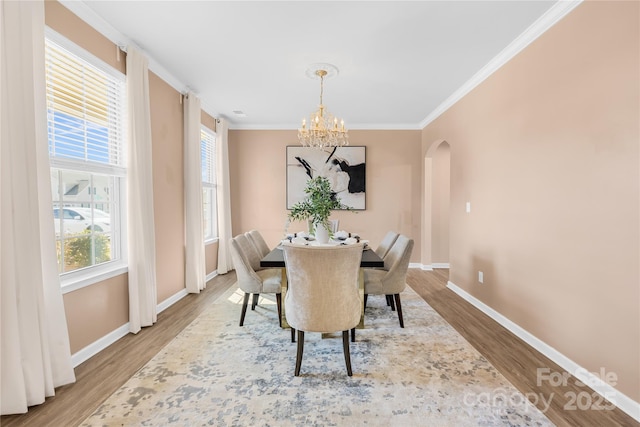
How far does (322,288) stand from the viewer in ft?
7.02

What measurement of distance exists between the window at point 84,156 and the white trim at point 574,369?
3842 mm

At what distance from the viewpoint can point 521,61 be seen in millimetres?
2826

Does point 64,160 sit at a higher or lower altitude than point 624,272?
higher

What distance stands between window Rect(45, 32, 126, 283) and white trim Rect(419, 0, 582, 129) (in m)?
3.69

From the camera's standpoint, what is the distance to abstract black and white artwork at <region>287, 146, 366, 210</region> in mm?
5801

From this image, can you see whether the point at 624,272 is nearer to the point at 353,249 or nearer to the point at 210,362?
the point at 353,249

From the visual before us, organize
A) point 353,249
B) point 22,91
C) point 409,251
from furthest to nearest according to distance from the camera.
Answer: point 409,251
point 353,249
point 22,91

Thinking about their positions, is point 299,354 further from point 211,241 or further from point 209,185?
point 209,185

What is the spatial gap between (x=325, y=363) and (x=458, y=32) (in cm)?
305

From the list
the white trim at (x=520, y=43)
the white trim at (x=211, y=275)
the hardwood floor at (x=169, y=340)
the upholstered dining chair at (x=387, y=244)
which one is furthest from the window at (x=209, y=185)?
the white trim at (x=520, y=43)

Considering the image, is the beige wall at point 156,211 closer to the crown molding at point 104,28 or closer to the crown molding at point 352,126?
the crown molding at point 104,28

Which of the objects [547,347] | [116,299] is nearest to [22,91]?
[116,299]

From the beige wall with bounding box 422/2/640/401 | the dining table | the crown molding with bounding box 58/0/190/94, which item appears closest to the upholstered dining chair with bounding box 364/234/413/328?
the dining table

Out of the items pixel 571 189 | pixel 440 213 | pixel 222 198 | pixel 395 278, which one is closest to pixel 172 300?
pixel 222 198
